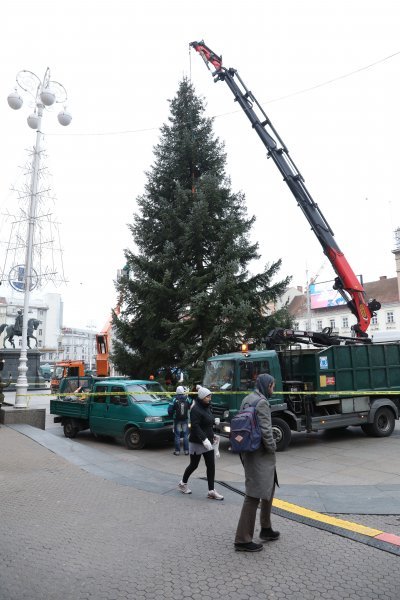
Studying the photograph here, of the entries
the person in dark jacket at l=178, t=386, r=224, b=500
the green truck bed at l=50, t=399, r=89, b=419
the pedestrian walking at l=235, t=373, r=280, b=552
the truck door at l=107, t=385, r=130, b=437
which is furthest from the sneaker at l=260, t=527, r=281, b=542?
the green truck bed at l=50, t=399, r=89, b=419

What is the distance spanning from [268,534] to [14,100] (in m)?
13.9

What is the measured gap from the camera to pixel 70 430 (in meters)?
13.6

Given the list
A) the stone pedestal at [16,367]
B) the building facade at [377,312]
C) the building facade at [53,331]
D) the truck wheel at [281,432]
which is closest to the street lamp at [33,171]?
the truck wheel at [281,432]

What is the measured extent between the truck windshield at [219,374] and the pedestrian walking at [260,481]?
6.28 metres

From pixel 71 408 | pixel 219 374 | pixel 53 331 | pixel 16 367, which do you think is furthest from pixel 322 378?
pixel 53 331

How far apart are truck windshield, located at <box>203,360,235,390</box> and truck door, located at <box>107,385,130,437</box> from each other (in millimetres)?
2207

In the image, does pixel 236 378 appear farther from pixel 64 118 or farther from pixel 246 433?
pixel 64 118

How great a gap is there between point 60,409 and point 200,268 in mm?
7200

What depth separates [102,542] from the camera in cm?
482

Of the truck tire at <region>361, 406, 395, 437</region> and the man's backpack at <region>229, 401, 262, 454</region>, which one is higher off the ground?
the man's backpack at <region>229, 401, 262, 454</region>

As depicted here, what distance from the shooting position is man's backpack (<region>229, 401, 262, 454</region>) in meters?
4.68

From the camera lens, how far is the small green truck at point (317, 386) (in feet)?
36.6

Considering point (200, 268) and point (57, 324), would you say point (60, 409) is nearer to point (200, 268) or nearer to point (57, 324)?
point (200, 268)

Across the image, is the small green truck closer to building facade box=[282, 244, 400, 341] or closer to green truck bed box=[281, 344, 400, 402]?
green truck bed box=[281, 344, 400, 402]
